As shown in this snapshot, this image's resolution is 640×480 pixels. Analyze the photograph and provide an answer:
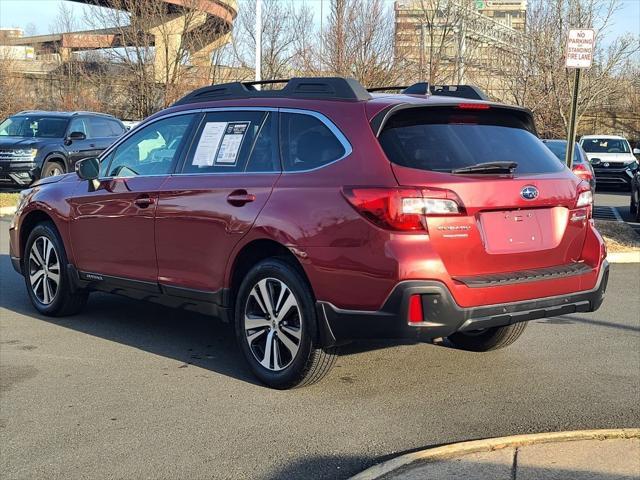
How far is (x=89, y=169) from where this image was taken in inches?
254

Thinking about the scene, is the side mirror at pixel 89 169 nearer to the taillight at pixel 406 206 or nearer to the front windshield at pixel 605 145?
the taillight at pixel 406 206

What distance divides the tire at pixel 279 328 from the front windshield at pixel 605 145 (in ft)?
69.3

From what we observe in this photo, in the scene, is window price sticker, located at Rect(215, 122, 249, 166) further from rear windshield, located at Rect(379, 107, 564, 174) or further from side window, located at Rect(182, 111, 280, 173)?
rear windshield, located at Rect(379, 107, 564, 174)

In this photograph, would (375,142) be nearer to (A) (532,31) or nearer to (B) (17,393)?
(B) (17,393)

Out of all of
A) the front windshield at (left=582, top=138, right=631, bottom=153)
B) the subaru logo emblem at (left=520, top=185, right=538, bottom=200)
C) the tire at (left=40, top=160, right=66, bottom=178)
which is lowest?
the front windshield at (left=582, top=138, right=631, bottom=153)

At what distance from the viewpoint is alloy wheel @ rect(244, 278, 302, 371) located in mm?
4914

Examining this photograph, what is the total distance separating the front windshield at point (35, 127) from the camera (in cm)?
1716

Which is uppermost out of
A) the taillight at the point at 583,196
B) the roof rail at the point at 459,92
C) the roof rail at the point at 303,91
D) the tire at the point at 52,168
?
the roof rail at the point at 303,91

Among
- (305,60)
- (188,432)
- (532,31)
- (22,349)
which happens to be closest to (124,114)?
(305,60)

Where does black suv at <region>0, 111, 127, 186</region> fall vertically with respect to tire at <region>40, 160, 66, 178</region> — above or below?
above

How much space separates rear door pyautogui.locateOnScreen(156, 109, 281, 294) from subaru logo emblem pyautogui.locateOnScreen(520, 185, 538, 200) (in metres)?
1.52

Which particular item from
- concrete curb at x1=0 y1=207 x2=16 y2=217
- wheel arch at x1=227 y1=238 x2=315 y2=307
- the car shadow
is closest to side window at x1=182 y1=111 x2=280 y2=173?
wheel arch at x1=227 y1=238 x2=315 y2=307

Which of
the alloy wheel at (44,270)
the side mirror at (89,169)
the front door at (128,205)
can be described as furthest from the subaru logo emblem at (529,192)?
the alloy wheel at (44,270)

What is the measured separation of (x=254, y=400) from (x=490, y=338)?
6.45 feet
